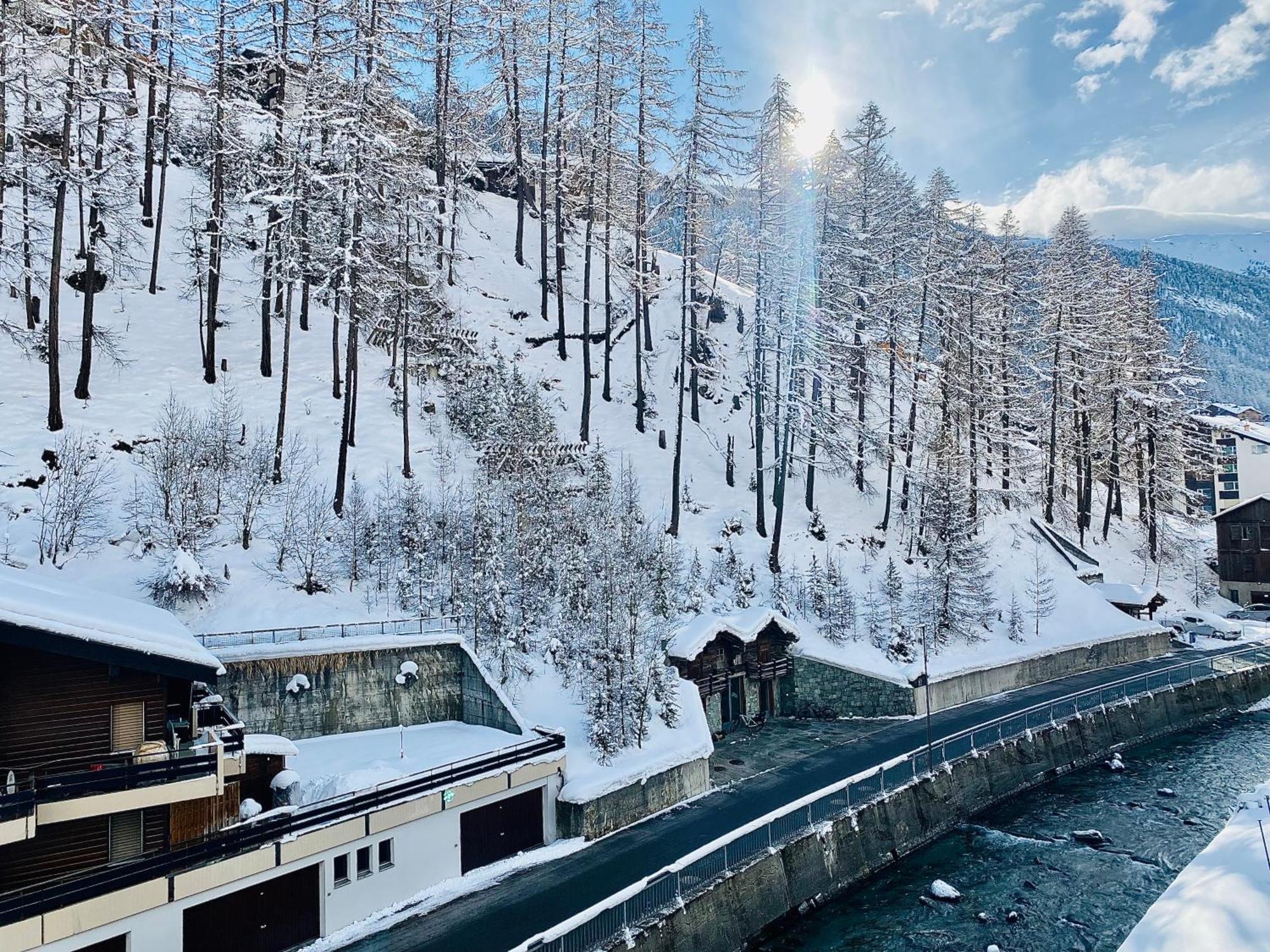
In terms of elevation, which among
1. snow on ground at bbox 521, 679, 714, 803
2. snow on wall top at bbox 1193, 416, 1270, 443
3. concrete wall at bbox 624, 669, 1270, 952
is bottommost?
concrete wall at bbox 624, 669, 1270, 952

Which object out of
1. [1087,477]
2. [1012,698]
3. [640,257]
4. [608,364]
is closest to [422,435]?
[608,364]

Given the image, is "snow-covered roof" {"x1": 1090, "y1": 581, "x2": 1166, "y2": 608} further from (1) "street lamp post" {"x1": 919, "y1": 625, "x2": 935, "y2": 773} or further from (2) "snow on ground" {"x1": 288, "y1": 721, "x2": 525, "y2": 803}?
(2) "snow on ground" {"x1": 288, "y1": 721, "x2": 525, "y2": 803}

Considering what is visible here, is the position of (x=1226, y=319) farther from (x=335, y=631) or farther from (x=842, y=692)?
(x=335, y=631)

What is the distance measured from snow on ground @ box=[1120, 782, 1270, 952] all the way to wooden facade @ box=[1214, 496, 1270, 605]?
46.1m

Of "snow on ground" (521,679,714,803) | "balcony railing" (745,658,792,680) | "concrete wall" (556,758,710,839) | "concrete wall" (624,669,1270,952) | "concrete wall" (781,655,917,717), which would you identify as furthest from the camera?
"concrete wall" (781,655,917,717)

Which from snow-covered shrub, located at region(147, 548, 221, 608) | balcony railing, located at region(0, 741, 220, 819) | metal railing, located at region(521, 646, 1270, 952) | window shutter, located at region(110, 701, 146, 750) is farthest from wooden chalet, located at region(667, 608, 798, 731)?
window shutter, located at region(110, 701, 146, 750)

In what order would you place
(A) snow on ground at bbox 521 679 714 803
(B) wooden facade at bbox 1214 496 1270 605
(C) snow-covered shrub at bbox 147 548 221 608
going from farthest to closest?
(B) wooden facade at bbox 1214 496 1270 605 < (C) snow-covered shrub at bbox 147 548 221 608 < (A) snow on ground at bbox 521 679 714 803

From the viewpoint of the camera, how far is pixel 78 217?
37.2 meters

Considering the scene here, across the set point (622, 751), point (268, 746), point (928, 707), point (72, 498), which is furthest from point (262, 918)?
point (928, 707)

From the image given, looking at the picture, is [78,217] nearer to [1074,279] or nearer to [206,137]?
[206,137]

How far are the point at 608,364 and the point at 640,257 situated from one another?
6773 millimetres

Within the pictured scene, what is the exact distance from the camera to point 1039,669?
37969 millimetres

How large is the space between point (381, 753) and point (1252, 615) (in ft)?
199

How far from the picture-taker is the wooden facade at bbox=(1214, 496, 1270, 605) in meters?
52.9
